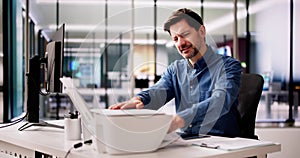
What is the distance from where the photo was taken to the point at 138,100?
158 cm

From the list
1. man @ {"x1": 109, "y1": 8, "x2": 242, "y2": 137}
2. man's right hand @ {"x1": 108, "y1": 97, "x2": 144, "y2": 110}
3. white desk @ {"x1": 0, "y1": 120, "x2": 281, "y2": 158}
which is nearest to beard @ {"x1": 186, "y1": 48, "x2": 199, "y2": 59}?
man @ {"x1": 109, "y1": 8, "x2": 242, "y2": 137}

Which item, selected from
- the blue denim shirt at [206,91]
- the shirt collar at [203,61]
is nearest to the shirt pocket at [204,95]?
the blue denim shirt at [206,91]

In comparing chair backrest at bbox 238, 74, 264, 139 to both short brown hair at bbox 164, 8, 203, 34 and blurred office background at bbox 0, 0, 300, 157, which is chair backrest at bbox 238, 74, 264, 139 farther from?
short brown hair at bbox 164, 8, 203, 34

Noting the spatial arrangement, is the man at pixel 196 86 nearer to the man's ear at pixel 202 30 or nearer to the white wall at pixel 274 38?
the man's ear at pixel 202 30

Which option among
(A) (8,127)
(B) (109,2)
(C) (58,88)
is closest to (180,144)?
(C) (58,88)

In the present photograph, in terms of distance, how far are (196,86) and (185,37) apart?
290 millimetres

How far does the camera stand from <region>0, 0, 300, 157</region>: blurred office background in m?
1.22

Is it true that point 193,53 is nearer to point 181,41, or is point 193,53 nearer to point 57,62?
point 181,41

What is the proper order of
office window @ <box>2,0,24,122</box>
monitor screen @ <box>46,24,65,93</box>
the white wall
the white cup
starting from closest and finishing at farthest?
1. the white cup
2. monitor screen @ <box>46,24,65,93</box>
3. office window @ <box>2,0,24,122</box>
4. the white wall

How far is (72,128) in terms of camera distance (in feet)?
4.83

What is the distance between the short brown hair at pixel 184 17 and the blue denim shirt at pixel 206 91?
18cm

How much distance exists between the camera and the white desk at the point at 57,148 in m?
1.14

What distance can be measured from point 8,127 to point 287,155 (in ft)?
10.1

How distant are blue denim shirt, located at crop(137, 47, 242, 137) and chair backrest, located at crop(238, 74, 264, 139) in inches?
5.1
